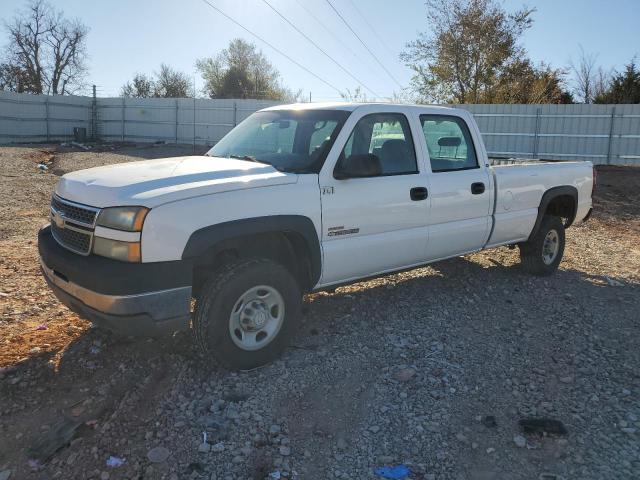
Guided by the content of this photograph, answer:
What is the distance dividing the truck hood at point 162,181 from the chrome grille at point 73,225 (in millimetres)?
58

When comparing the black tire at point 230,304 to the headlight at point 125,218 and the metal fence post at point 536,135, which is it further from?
the metal fence post at point 536,135

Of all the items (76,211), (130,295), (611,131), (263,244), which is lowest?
(130,295)

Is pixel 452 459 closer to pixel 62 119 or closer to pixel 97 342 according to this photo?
pixel 97 342

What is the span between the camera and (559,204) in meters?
6.92

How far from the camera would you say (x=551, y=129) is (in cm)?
1981

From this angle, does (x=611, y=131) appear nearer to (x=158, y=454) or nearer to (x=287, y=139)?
(x=287, y=139)

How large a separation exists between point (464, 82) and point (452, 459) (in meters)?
25.1

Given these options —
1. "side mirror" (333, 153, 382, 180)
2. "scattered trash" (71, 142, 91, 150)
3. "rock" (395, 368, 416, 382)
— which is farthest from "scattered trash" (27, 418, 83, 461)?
"scattered trash" (71, 142, 91, 150)

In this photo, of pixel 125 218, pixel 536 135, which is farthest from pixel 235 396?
pixel 536 135

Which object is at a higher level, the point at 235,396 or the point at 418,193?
the point at 418,193

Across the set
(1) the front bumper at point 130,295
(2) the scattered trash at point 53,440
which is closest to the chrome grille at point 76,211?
(1) the front bumper at point 130,295

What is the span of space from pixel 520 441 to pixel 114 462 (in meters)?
2.28

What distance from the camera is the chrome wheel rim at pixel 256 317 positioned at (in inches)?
148

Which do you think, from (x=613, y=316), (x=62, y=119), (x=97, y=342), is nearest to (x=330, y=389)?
(x=97, y=342)
